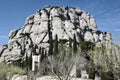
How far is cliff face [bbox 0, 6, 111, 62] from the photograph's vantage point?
4781 inches

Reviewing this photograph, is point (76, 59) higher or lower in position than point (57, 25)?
lower

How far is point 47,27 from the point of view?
131 metres

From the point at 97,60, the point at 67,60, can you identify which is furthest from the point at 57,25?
the point at 97,60

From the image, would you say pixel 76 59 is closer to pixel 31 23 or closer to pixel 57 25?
pixel 57 25

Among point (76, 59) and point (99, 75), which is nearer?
point (99, 75)

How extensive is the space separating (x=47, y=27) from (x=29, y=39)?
9.96 metres

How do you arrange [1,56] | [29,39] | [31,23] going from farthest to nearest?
[31,23] → [29,39] → [1,56]

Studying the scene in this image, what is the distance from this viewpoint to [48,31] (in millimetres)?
129500

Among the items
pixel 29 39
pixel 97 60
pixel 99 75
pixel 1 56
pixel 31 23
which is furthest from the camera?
pixel 31 23

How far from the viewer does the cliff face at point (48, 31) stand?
12143 centimetres

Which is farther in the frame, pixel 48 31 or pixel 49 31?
pixel 49 31

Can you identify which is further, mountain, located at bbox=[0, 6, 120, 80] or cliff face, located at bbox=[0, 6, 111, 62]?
cliff face, located at bbox=[0, 6, 111, 62]

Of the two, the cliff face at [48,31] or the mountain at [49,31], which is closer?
the mountain at [49,31]

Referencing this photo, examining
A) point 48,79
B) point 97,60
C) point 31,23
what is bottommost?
point 48,79
